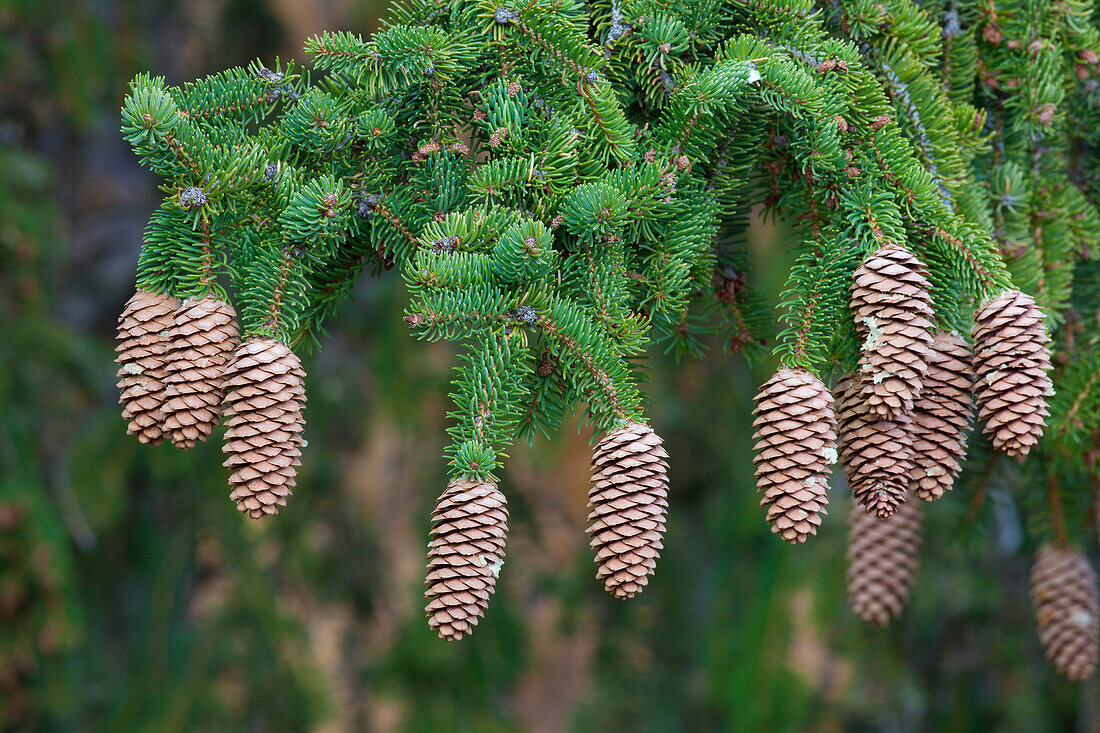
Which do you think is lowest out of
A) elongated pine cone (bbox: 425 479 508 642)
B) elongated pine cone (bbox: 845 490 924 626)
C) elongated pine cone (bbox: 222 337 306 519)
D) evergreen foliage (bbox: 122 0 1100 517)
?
elongated pine cone (bbox: 425 479 508 642)

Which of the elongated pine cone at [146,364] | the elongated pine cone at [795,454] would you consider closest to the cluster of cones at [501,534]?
the elongated pine cone at [795,454]

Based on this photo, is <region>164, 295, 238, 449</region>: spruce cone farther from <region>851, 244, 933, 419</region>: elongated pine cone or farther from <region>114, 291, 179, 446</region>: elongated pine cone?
<region>851, 244, 933, 419</region>: elongated pine cone

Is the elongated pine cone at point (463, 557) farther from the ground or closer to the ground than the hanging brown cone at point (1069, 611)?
closer to the ground

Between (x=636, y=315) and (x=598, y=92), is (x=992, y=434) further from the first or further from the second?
(x=598, y=92)

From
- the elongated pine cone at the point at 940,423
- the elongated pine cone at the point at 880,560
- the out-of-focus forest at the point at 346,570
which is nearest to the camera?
the elongated pine cone at the point at 940,423

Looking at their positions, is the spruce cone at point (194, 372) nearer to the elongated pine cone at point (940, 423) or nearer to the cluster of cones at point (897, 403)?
the cluster of cones at point (897, 403)

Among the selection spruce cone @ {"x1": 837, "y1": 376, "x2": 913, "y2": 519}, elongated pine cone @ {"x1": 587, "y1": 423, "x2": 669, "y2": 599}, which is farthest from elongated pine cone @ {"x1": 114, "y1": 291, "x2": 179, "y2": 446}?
spruce cone @ {"x1": 837, "y1": 376, "x2": 913, "y2": 519}

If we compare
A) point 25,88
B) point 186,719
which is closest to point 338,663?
point 186,719
